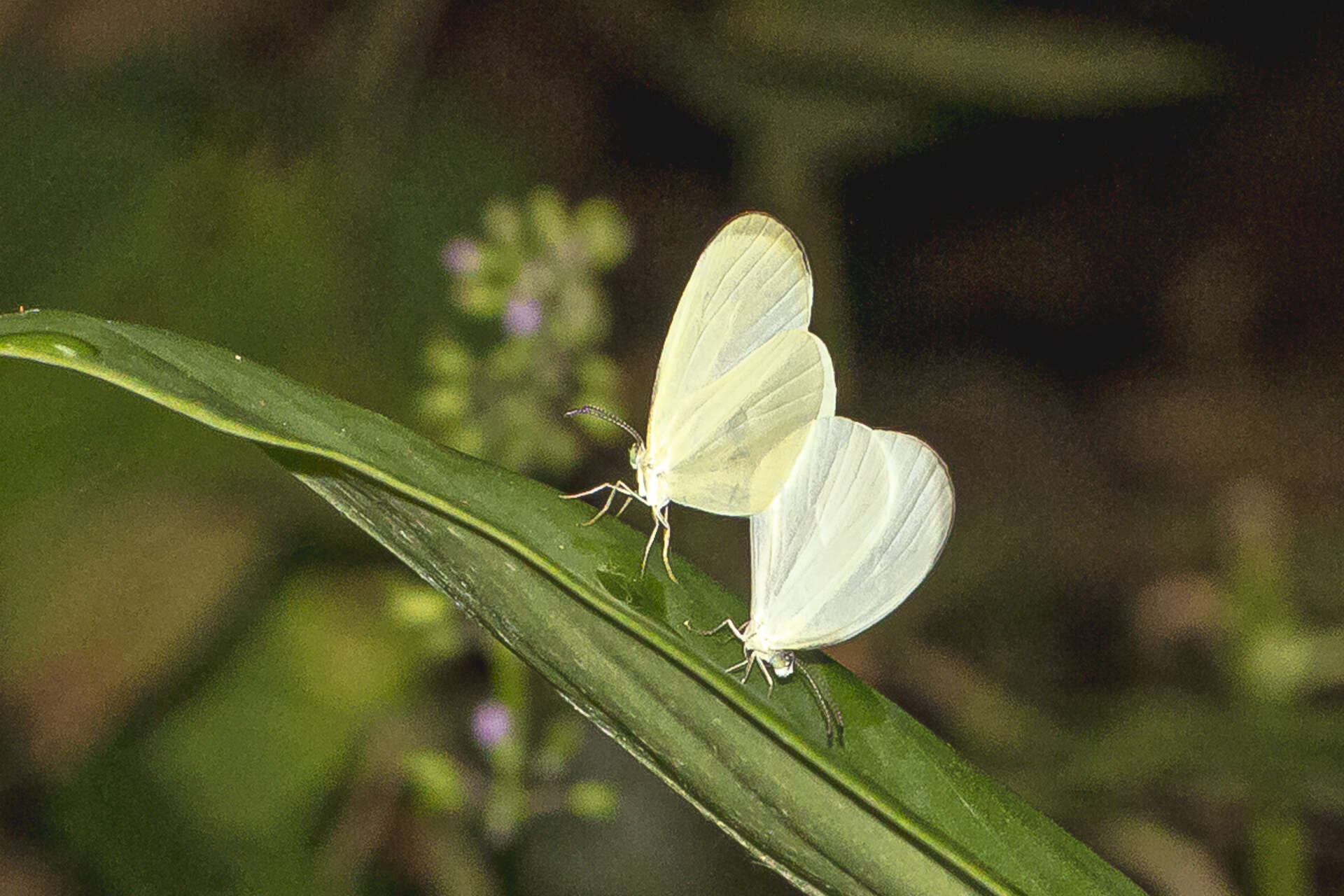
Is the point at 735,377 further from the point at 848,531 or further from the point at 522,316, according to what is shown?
the point at 522,316

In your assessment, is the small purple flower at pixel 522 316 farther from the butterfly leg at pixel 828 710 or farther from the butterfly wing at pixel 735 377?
the butterfly leg at pixel 828 710

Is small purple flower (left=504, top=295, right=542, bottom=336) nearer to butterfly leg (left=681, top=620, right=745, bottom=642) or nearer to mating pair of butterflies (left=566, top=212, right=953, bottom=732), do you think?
mating pair of butterflies (left=566, top=212, right=953, bottom=732)

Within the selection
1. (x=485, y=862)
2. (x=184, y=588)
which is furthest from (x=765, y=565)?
(x=184, y=588)

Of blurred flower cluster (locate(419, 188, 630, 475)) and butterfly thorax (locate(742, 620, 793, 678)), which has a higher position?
blurred flower cluster (locate(419, 188, 630, 475))

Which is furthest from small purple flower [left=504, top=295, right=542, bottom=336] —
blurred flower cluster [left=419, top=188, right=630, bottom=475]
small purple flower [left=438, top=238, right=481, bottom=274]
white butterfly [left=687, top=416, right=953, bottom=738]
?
white butterfly [left=687, top=416, right=953, bottom=738]

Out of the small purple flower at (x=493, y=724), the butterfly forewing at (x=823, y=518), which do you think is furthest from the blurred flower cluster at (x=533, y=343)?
the butterfly forewing at (x=823, y=518)

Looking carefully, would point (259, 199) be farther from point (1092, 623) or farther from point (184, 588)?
point (1092, 623)

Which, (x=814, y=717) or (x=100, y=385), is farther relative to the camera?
(x=100, y=385)
